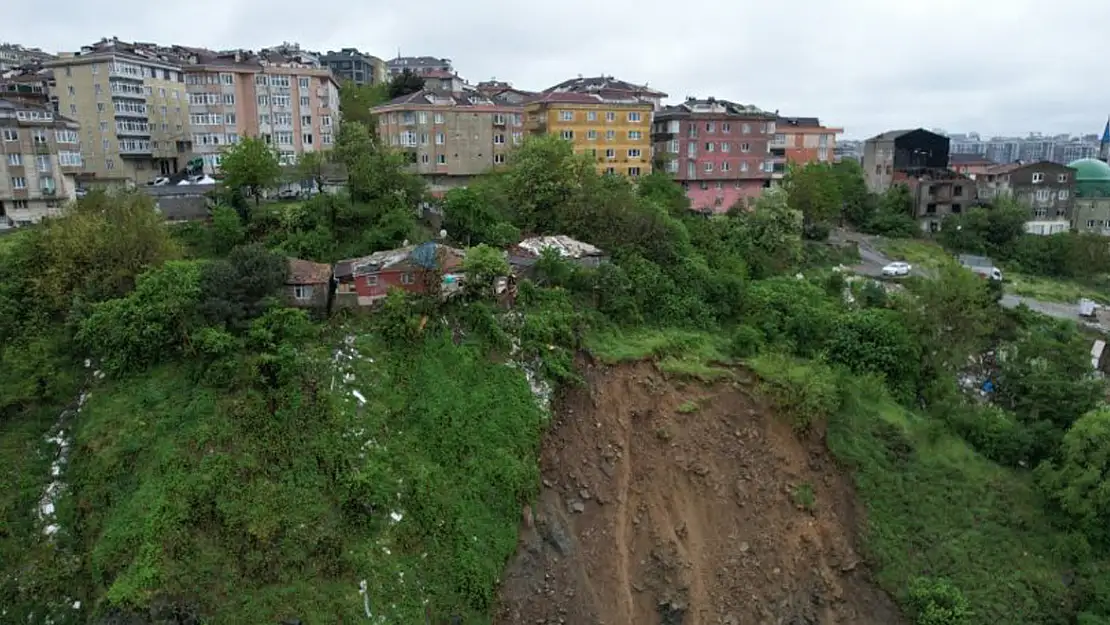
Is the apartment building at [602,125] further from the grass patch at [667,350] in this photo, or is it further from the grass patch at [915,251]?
the grass patch at [667,350]

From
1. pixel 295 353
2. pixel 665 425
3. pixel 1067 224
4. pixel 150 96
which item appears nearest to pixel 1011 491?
pixel 665 425

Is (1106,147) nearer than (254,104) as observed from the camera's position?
No

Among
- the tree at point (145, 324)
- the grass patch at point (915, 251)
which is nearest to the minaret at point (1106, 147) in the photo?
the grass patch at point (915, 251)

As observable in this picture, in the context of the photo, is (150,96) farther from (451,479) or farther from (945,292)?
(945,292)

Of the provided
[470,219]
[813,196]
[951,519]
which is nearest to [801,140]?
[813,196]

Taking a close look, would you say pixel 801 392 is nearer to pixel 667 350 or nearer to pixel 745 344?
pixel 745 344

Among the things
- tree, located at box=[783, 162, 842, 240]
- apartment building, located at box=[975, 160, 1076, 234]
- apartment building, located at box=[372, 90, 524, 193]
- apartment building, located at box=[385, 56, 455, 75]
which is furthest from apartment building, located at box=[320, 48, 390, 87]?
apartment building, located at box=[975, 160, 1076, 234]

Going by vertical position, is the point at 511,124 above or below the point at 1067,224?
above
